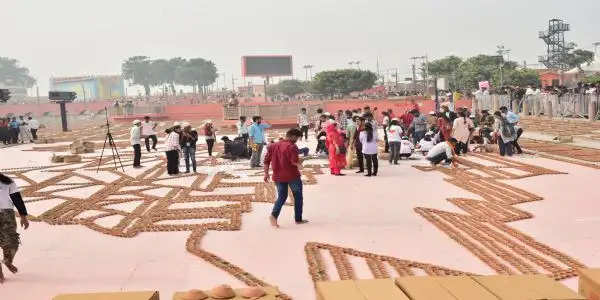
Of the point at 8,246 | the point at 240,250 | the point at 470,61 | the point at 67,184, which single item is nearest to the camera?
the point at 8,246

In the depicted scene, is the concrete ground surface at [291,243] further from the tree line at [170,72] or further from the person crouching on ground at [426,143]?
the tree line at [170,72]

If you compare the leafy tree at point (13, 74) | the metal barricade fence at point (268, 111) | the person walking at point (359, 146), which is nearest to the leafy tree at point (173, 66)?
the leafy tree at point (13, 74)

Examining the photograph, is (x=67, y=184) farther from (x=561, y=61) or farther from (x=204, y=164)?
(x=561, y=61)

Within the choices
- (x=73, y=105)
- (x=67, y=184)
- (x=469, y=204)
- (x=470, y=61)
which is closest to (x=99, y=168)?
(x=67, y=184)

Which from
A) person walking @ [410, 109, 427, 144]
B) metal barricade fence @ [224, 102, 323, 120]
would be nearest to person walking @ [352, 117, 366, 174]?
person walking @ [410, 109, 427, 144]

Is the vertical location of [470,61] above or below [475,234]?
above

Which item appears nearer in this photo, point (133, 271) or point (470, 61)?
point (133, 271)

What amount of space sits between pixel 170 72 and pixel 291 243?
442 feet

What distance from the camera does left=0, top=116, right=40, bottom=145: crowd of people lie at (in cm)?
2745

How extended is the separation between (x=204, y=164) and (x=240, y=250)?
32.0 feet

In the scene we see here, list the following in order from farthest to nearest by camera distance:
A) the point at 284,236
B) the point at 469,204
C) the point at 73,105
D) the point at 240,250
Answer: the point at 73,105
the point at 469,204
the point at 284,236
the point at 240,250

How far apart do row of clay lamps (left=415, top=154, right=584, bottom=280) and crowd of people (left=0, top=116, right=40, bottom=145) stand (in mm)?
24345

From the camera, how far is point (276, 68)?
88562 mm

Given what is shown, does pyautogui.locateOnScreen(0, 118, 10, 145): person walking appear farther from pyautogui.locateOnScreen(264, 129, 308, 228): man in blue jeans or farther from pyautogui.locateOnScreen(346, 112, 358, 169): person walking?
pyautogui.locateOnScreen(264, 129, 308, 228): man in blue jeans
